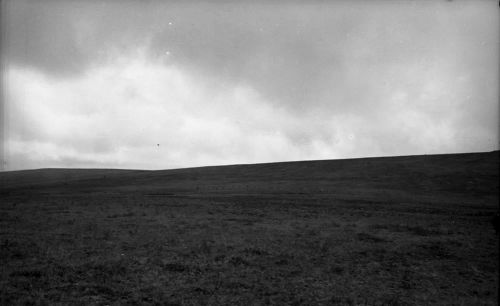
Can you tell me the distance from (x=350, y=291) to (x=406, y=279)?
3.34m

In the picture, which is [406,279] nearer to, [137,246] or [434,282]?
[434,282]

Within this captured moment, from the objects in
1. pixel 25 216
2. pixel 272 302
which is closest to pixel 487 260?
pixel 272 302

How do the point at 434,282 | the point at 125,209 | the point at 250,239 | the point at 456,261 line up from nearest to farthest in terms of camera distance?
1. the point at 434,282
2. the point at 456,261
3. the point at 250,239
4. the point at 125,209

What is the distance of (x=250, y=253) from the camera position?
17.8m

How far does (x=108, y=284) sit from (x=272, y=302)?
6154 mm

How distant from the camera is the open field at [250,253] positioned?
40.6 feet

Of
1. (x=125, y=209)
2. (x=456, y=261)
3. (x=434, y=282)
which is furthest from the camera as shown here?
(x=125, y=209)

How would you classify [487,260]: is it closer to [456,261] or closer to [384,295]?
[456,261]

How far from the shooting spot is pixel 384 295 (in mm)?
12727

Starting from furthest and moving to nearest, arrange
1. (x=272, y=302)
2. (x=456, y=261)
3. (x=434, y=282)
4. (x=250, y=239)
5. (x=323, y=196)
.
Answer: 1. (x=323, y=196)
2. (x=250, y=239)
3. (x=456, y=261)
4. (x=434, y=282)
5. (x=272, y=302)

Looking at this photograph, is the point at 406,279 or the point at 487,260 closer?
the point at 406,279

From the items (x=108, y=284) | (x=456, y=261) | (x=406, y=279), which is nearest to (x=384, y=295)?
(x=406, y=279)

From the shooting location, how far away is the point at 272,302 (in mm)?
11719

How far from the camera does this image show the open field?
12375 mm
